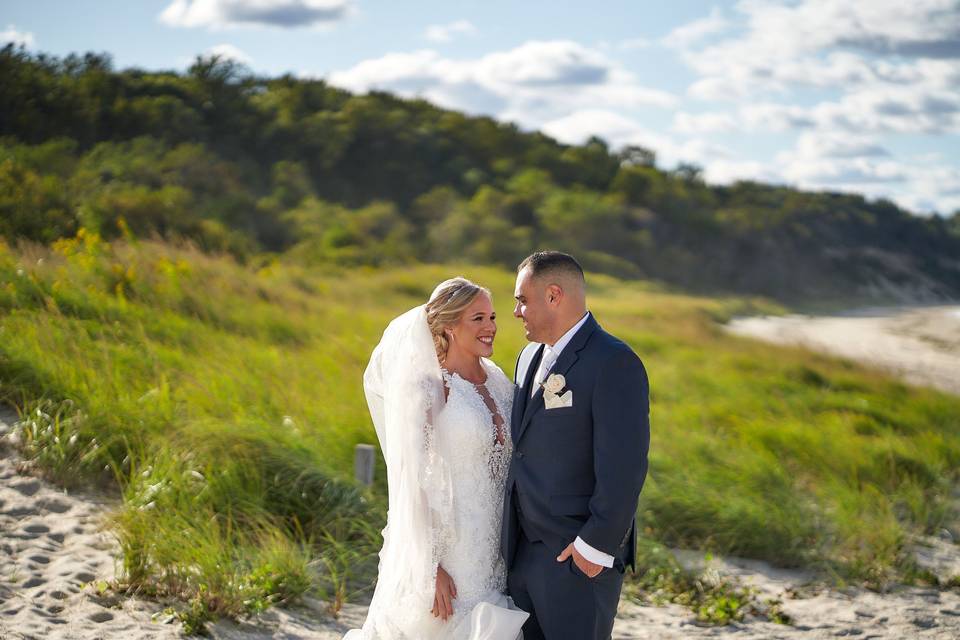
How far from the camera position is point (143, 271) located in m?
11.5

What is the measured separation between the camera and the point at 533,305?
352 centimetres

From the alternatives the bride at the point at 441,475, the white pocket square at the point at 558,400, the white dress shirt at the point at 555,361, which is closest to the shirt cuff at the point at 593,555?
the white dress shirt at the point at 555,361

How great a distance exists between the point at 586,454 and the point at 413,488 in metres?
0.76

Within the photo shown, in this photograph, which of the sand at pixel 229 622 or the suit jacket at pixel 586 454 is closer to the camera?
the suit jacket at pixel 586 454

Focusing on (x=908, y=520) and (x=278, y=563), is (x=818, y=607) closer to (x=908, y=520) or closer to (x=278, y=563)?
(x=908, y=520)

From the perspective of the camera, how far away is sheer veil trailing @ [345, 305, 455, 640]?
149 inches

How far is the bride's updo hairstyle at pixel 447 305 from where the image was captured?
390 centimetres

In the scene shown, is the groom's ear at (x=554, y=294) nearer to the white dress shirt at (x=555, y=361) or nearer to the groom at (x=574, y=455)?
the groom at (x=574, y=455)

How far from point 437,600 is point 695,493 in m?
4.34

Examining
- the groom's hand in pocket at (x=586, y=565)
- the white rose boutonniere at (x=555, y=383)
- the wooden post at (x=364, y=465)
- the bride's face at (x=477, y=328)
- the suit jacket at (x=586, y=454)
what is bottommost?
the wooden post at (x=364, y=465)

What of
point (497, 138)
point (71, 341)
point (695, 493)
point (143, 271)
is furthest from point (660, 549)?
point (497, 138)

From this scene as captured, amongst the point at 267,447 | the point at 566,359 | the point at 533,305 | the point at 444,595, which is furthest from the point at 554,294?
the point at 267,447

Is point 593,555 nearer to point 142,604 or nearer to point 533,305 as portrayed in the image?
point 533,305

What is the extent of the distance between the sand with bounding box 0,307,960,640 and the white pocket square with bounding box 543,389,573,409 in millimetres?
2643
